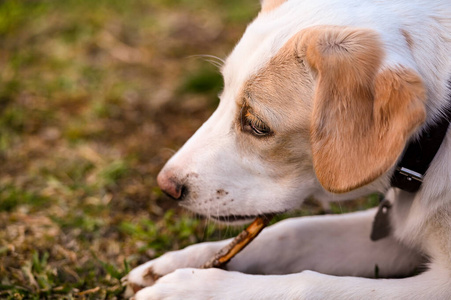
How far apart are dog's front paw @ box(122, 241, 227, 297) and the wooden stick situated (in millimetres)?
148

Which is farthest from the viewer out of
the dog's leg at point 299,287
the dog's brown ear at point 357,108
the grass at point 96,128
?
the grass at point 96,128

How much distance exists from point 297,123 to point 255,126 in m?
0.19

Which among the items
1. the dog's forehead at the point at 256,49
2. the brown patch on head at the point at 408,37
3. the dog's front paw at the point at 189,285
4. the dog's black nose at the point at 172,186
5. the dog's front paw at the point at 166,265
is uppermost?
the brown patch on head at the point at 408,37

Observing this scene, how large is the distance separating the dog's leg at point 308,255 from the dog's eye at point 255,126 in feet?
2.09

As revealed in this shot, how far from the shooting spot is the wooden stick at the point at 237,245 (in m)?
2.44

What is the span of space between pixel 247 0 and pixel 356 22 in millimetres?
4779

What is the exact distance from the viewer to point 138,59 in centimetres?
530

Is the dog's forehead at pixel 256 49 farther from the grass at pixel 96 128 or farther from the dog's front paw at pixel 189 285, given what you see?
the grass at pixel 96 128

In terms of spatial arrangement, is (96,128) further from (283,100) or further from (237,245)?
(283,100)

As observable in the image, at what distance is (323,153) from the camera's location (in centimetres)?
206

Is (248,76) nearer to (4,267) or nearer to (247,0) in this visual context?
(4,267)

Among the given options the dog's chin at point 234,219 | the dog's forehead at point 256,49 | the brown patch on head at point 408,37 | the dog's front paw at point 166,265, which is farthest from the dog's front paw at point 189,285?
the brown patch on head at point 408,37

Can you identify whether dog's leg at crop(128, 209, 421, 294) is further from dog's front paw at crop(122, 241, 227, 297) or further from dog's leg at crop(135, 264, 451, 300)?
dog's leg at crop(135, 264, 451, 300)

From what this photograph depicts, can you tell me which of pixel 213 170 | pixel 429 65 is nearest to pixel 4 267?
pixel 213 170
